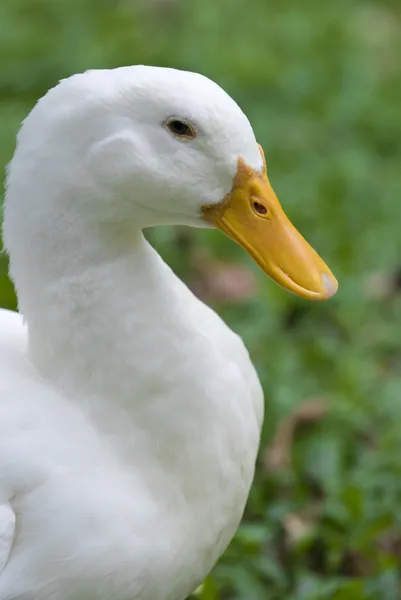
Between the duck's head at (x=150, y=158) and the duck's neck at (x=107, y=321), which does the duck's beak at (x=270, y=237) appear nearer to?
the duck's head at (x=150, y=158)

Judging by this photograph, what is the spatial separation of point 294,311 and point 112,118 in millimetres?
1888

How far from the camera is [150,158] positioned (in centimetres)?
187

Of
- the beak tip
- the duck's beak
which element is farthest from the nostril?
the beak tip

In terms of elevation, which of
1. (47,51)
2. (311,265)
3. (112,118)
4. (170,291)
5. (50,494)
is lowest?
(47,51)

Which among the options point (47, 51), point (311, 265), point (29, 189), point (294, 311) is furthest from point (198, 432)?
point (47, 51)

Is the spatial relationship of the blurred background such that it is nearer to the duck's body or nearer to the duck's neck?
the duck's body

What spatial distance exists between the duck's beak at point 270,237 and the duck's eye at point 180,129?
13cm

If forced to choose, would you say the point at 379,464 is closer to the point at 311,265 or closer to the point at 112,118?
the point at 311,265

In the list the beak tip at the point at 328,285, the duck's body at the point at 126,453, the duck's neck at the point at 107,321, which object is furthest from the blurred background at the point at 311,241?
the beak tip at the point at 328,285

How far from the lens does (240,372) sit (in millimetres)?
2225

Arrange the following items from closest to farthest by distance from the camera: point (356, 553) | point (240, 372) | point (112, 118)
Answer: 1. point (112, 118)
2. point (240, 372)
3. point (356, 553)

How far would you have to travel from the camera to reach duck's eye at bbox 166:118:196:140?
185cm

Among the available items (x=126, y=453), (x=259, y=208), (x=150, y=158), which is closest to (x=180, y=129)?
(x=150, y=158)

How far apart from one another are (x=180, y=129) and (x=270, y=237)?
26 centimetres
